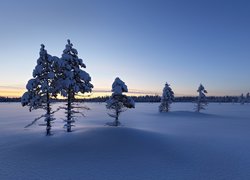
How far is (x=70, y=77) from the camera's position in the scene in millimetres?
24734

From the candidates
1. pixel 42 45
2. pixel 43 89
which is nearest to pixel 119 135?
pixel 43 89

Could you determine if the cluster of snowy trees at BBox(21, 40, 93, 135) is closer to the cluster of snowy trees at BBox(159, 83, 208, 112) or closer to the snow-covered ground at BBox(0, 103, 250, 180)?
the snow-covered ground at BBox(0, 103, 250, 180)

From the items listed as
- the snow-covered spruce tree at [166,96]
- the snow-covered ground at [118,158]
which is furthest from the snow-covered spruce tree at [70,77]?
the snow-covered spruce tree at [166,96]

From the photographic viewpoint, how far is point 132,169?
15.4 meters

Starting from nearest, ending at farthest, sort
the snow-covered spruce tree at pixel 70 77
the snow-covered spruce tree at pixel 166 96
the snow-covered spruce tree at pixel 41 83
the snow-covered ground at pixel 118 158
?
1. the snow-covered ground at pixel 118 158
2. the snow-covered spruce tree at pixel 41 83
3. the snow-covered spruce tree at pixel 70 77
4. the snow-covered spruce tree at pixel 166 96

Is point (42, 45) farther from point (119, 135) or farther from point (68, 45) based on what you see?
point (119, 135)

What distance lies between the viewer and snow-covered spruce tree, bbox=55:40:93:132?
24.5m

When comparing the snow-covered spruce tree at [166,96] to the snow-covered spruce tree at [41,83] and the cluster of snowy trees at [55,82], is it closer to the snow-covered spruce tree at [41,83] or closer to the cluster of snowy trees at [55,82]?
the cluster of snowy trees at [55,82]

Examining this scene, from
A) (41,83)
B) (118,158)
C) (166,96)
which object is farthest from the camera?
(166,96)

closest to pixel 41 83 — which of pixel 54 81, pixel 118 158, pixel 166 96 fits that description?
pixel 54 81

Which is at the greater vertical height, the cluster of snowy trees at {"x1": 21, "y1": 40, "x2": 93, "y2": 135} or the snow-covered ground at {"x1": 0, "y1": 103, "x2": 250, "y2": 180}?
the cluster of snowy trees at {"x1": 21, "y1": 40, "x2": 93, "y2": 135}

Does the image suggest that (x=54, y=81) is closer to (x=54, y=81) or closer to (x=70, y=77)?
(x=54, y=81)

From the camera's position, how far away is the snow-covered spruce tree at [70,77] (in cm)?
2447

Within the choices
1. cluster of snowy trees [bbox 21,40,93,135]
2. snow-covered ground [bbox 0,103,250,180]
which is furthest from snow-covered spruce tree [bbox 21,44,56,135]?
snow-covered ground [bbox 0,103,250,180]
